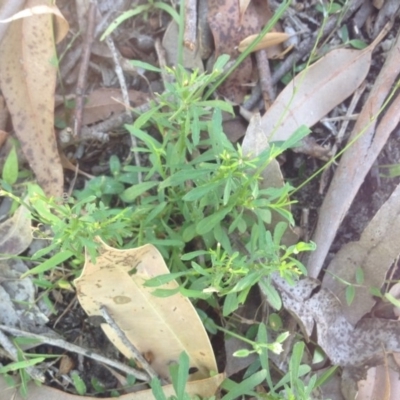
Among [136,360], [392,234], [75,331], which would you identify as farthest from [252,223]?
[75,331]

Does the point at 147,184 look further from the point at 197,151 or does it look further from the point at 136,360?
the point at 136,360

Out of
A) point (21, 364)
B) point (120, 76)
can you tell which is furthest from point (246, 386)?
point (120, 76)

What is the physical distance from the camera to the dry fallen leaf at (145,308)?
160 centimetres

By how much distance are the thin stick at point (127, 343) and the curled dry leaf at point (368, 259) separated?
591 mm

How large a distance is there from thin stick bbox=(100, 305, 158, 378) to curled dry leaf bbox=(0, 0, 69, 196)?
44 cm

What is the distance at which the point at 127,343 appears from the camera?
1709 mm

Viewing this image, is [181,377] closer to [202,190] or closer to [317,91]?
[202,190]

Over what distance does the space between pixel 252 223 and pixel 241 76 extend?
21.9 inches

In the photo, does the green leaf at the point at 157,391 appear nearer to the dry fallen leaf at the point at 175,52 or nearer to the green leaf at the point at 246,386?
the green leaf at the point at 246,386

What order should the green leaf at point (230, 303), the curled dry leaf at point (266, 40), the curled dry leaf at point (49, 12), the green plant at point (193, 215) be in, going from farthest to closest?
the curled dry leaf at point (266, 40), the curled dry leaf at point (49, 12), the green leaf at point (230, 303), the green plant at point (193, 215)

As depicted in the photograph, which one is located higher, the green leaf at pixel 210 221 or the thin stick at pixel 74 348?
the green leaf at pixel 210 221

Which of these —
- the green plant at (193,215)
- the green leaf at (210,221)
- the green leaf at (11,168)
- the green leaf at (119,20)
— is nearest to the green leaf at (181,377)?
the green plant at (193,215)

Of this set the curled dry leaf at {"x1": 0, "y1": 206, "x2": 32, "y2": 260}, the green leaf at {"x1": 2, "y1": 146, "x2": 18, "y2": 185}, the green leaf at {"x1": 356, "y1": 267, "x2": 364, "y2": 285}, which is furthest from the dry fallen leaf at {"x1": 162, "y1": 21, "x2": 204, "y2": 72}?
the green leaf at {"x1": 356, "y1": 267, "x2": 364, "y2": 285}

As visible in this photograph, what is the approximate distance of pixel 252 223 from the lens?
1.66 meters
